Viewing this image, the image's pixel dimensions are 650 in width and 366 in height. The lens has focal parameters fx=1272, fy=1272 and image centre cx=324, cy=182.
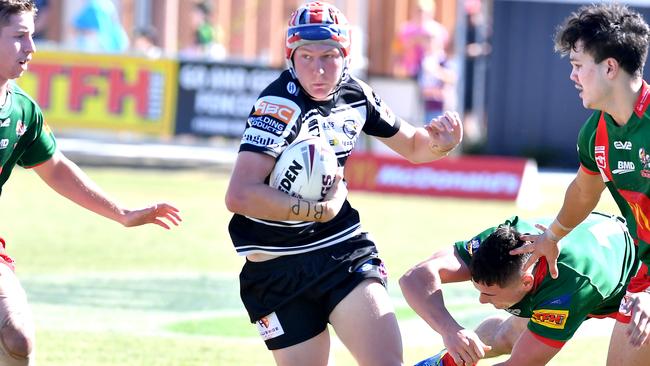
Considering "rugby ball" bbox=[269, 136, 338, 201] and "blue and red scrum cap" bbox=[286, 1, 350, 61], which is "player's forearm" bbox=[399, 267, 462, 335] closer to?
"rugby ball" bbox=[269, 136, 338, 201]

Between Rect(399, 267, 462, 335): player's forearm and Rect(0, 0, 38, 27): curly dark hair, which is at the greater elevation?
Rect(0, 0, 38, 27): curly dark hair

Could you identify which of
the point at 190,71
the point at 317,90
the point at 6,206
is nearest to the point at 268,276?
the point at 317,90

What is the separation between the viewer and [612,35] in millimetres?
5496

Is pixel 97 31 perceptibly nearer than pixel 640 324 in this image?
No

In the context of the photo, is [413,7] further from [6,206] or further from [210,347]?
[210,347]

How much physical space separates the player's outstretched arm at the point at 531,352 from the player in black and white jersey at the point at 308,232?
0.72 metres

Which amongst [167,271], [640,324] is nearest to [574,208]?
[640,324]

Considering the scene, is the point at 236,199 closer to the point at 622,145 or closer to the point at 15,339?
the point at 15,339

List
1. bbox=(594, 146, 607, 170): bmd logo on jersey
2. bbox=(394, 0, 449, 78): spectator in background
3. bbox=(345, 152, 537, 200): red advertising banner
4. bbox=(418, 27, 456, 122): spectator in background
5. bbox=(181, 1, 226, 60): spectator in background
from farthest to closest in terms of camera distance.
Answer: bbox=(181, 1, 226, 60): spectator in background
bbox=(394, 0, 449, 78): spectator in background
bbox=(418, 27, 456, 122): spectator in background
bbox=(345, 152, 537, 200): red advertising banner
bbox=(594, 146, 607, 170): bmd logo on jersey

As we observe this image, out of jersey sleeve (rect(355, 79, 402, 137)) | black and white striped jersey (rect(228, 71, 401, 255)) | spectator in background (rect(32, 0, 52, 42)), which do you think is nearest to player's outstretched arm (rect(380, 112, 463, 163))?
jersey sleeve (rect(355, 79, 402, 137))

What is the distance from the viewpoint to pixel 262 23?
80.0 feet

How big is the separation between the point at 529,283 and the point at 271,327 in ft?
4.15

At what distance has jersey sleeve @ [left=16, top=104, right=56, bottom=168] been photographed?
6.13 m

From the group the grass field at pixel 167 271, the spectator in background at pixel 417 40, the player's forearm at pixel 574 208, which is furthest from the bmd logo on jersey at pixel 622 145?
the spectator in background at pixel 417 40
